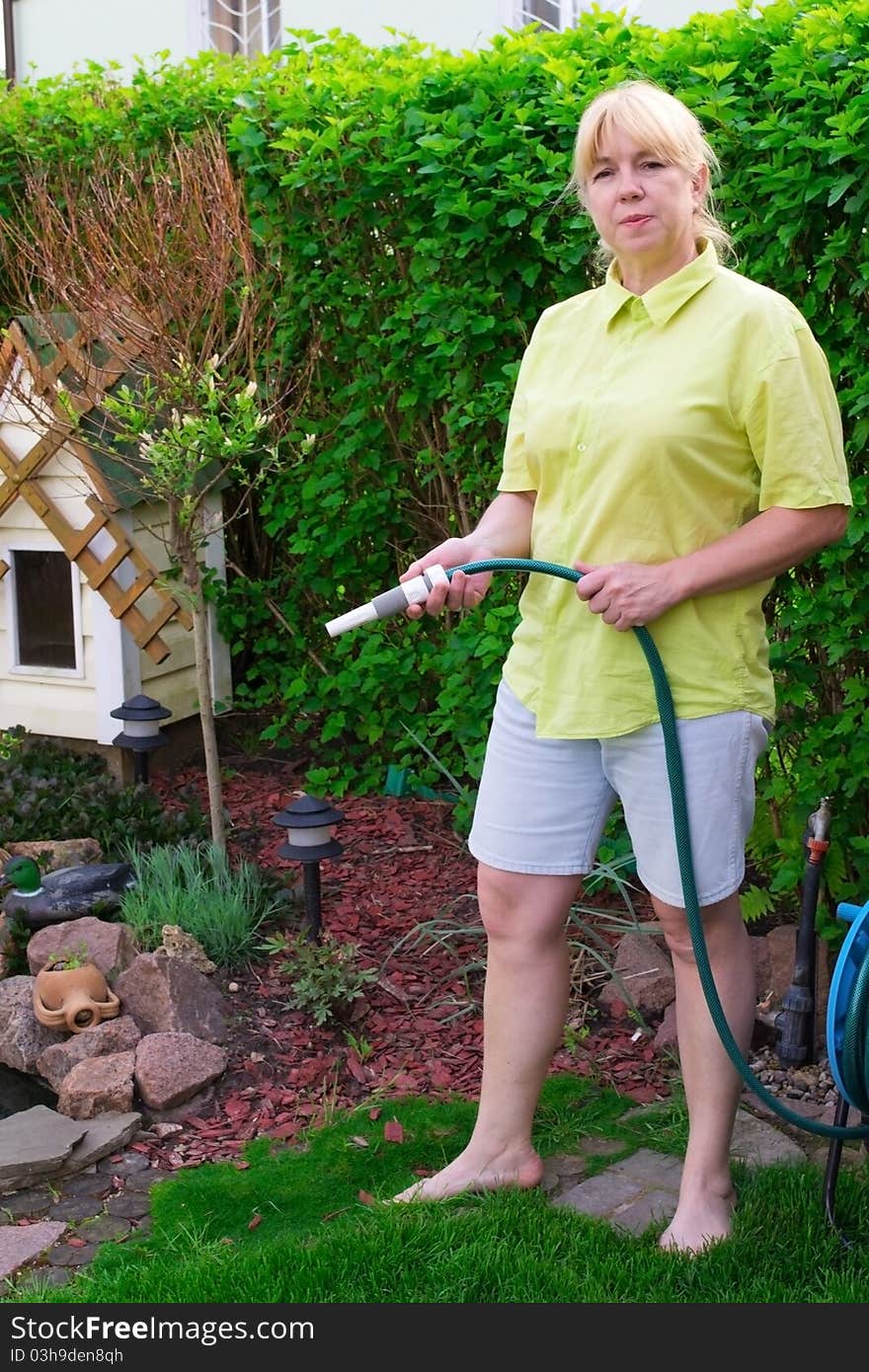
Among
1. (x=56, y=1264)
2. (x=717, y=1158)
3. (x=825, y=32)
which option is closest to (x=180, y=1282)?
(x=56, y=1264)

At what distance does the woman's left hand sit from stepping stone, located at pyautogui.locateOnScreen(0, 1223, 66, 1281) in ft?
5.22

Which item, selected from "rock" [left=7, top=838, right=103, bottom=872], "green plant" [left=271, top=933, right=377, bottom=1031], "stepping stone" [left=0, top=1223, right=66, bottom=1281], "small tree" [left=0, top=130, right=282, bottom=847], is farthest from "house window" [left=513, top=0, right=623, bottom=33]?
"stepping stone" [left=0, top=1223, right=66, bottom=1281]

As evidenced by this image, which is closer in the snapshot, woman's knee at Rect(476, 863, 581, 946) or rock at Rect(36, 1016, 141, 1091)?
woman's knee at Rect(476, 863, 581, 946)

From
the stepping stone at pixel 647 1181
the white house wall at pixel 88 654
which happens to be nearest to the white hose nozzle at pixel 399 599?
the stepping stone at pixel 647 1181

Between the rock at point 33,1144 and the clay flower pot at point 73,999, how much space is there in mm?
313

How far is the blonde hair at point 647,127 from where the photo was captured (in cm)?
230

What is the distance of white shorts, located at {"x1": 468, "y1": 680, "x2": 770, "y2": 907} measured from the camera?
239 cm

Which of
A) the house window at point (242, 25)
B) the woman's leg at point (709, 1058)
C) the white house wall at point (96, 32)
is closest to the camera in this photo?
the woman's leg at point (709, 1058)

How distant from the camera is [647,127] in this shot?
7.52 ft

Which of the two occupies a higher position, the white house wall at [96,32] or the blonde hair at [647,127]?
the white house wall at [96,32]

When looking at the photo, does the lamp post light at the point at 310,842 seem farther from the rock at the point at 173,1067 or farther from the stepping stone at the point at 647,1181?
the stepping stone at the point at 647,1181

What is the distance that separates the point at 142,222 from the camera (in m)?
4.45

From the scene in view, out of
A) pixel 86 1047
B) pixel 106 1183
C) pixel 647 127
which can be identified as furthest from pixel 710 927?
pixel 86 1047

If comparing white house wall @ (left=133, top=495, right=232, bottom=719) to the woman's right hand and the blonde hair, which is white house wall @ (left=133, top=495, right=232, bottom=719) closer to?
the woman's right hand
